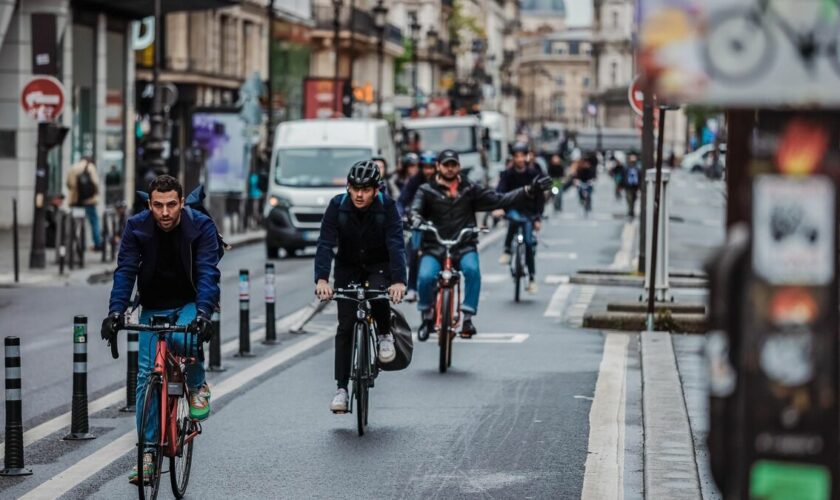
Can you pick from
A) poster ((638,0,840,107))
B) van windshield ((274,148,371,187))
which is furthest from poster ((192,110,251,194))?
poster ((638,0,840,107))

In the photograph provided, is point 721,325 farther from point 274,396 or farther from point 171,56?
point 171,56

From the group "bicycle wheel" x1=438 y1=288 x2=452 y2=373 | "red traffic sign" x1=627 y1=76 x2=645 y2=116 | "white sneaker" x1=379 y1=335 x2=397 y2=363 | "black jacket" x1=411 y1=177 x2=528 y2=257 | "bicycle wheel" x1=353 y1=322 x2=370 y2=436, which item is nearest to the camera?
"bicycle wheel" x1=353 y1=322 x2=370 y2=436

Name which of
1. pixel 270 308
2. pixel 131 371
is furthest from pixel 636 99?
pixel 131 371

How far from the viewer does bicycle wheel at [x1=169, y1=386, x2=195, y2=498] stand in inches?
357

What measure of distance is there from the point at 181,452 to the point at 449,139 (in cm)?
4562

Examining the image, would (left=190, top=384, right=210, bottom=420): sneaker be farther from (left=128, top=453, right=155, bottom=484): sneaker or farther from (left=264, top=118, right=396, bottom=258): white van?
(left=264, top=118, right=396, bottom=258): white van

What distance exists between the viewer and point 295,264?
31.2 meters

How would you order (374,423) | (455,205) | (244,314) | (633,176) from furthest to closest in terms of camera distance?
1. (633,176)
2. (455,205)
3. (244,314)
4. (374,423)

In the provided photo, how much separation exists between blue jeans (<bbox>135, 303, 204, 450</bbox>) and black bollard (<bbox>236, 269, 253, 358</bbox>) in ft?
20.7

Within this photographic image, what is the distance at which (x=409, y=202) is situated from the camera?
22.9m

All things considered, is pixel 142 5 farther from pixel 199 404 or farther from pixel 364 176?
pixel 199 404

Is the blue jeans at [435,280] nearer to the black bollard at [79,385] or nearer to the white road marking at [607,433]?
the white road marking at [607,433]

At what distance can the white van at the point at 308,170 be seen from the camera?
32.6 m

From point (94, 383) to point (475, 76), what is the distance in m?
104
